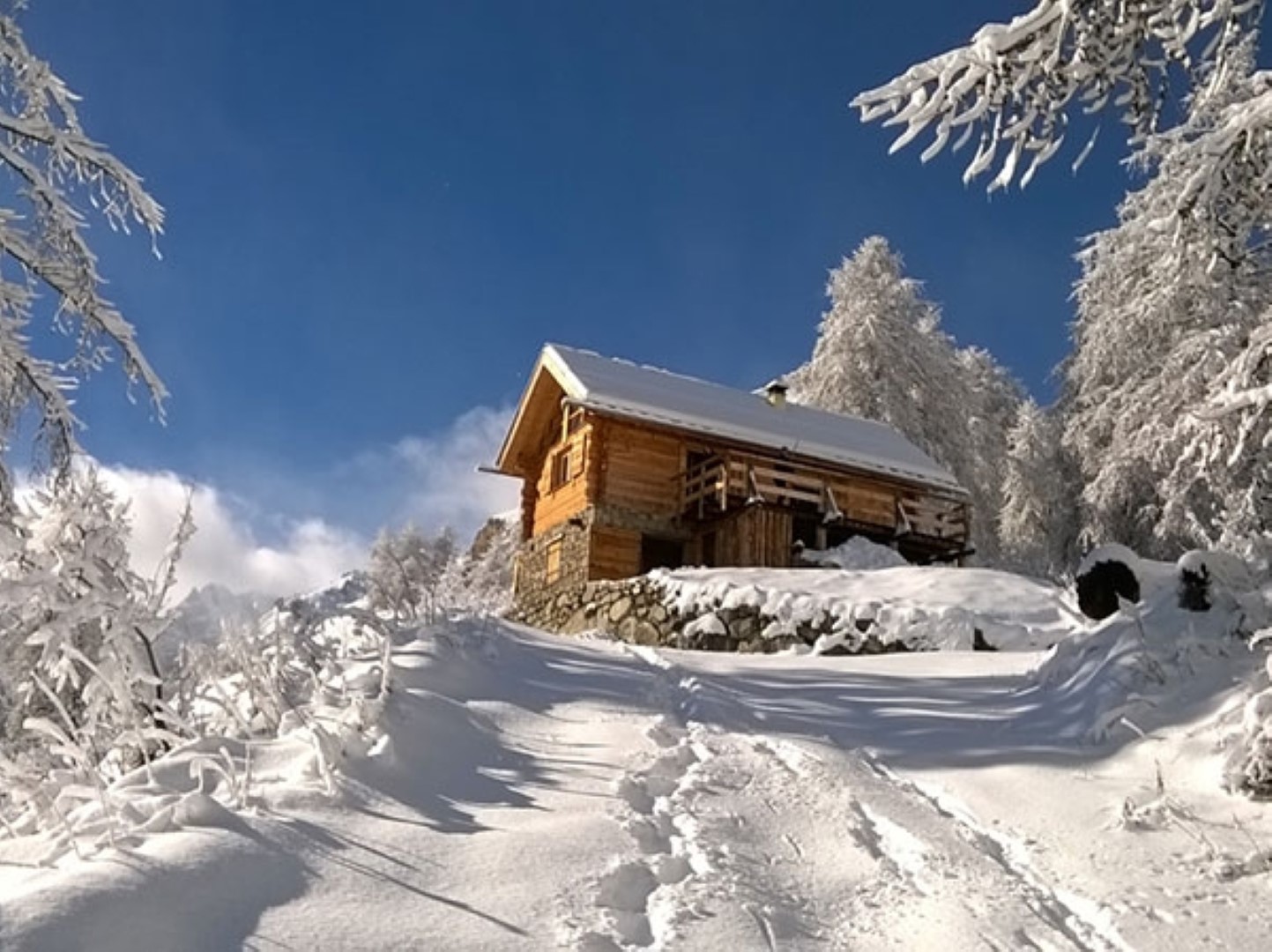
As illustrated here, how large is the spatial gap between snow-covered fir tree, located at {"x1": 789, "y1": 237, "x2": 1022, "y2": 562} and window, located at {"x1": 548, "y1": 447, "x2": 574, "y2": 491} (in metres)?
11.7

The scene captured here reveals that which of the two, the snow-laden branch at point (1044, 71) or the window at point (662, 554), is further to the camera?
the window at point (662, 554)

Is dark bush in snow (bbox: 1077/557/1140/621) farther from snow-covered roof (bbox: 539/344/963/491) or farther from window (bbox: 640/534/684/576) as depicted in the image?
window (bbox: 640/534/684/576)

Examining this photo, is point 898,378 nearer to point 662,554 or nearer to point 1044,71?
point 662,554

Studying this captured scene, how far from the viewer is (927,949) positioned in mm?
3514

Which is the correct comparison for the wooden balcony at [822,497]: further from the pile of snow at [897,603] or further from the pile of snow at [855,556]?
the pile of snow at [897,603]

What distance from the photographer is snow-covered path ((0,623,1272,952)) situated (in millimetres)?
3166

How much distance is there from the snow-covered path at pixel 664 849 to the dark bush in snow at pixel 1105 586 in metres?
2.84

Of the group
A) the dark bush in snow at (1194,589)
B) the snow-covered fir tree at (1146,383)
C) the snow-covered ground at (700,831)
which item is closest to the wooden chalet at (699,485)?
the snow-covered fir tree at (1146,383)

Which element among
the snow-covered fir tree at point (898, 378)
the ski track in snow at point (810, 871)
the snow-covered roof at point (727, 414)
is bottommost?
the ski track in snow at point (810, 871)

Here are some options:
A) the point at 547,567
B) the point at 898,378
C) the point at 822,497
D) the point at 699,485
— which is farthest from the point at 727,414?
the point at 898,378

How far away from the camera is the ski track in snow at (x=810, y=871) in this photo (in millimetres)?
3566

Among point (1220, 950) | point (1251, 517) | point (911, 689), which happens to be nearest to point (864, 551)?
point (1251, 517)

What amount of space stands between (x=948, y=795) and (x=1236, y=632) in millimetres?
2848

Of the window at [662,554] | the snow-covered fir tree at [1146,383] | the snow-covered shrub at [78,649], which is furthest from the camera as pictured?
the window at [662,554]
